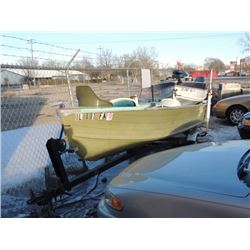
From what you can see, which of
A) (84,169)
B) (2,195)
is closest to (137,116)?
(84,169)

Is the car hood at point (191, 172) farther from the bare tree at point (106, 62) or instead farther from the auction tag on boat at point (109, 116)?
the bare tree at point (106, 62)

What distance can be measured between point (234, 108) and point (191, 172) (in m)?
7.93

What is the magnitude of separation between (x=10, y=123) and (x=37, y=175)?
216 inches

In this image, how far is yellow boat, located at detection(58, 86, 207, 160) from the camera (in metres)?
4.47

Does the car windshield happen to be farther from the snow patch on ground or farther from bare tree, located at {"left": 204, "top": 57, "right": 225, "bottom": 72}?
bare tree, located at {"left": 204, "top": 57, "right": 225, "bottom": 72}

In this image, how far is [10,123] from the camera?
9.78 meters

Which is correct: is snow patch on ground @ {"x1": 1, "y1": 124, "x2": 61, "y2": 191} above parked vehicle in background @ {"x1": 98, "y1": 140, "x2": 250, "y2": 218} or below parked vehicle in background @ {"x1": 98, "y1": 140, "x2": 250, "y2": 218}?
below

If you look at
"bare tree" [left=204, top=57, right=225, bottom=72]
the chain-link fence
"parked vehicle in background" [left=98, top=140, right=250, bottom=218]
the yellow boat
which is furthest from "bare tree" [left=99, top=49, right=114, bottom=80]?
"bare tree" [left=204, top=57, right=225, bottom=72]

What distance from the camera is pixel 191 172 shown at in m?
2.26

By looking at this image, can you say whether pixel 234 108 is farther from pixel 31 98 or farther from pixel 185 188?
pixel 185 188

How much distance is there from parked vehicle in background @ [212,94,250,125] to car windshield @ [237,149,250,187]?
288 inches

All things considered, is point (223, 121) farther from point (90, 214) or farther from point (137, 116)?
point (90, 214)

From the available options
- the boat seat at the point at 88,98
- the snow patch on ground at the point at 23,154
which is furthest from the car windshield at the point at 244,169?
the snow patch on ground at the point at 23,154

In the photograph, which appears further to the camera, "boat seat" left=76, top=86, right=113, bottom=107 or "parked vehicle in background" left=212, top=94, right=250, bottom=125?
"parked vehicle in background" left=212, top=94, right=250, bottom=125
